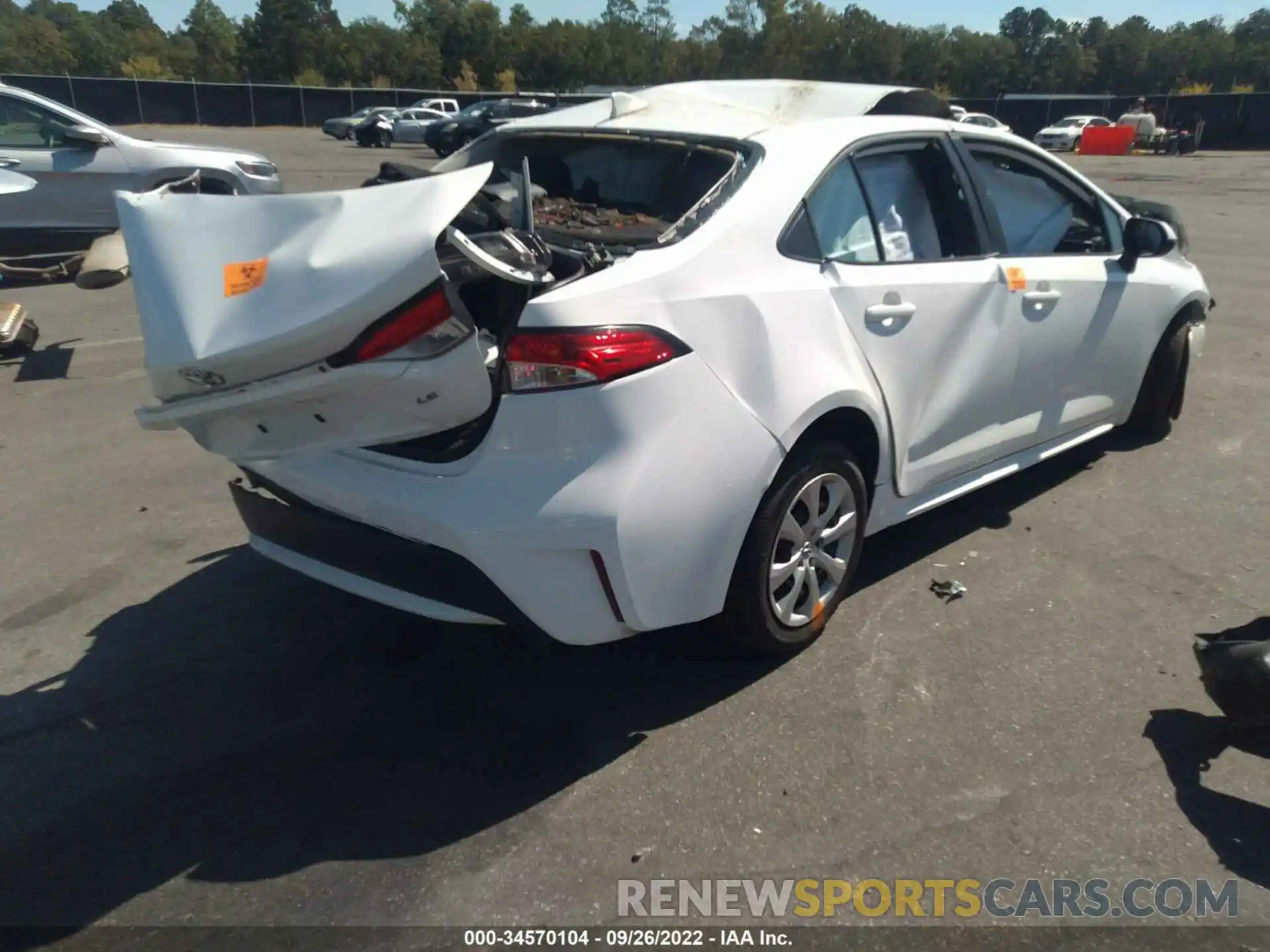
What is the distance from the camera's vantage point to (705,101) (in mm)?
4379

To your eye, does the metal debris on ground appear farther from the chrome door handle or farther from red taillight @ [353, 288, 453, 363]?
red taillight @ [353, 288, 453, 363]

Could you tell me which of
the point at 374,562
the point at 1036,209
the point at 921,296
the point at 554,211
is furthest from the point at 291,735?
the point at 1036,209

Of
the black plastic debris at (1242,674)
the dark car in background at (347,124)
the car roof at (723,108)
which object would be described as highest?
the car roof at (723,108)

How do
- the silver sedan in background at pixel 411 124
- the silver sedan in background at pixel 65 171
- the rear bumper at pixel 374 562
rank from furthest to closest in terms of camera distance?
the silver sedan in background at pixel 411 124 < the silver sedan in background at pixel 65 171 < the rear bumper at pixel 374 562

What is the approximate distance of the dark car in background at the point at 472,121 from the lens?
36.8 meters

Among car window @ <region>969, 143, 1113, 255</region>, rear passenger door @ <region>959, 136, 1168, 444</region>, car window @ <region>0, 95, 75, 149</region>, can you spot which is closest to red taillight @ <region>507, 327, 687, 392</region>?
rear passenger door @ <region>959, 136, 1168, 444</region>

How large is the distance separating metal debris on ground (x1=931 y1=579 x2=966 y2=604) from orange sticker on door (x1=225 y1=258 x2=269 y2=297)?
2722 millimetres

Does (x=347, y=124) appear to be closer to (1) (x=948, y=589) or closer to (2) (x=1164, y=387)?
(2) (x=1164, y=387)

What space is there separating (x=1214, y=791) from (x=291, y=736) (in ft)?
8.79

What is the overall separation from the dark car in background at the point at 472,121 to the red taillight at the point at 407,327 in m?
34.9

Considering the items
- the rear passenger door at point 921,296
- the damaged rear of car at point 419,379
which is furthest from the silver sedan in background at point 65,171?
the damaged rear of car at point 419,379

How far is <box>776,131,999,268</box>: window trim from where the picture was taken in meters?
3.50

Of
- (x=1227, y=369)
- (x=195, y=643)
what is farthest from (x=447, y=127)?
(x=195, y=643)

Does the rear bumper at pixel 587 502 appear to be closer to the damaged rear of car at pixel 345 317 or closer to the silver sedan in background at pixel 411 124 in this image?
the damaged rear of car at pixel 345 317
